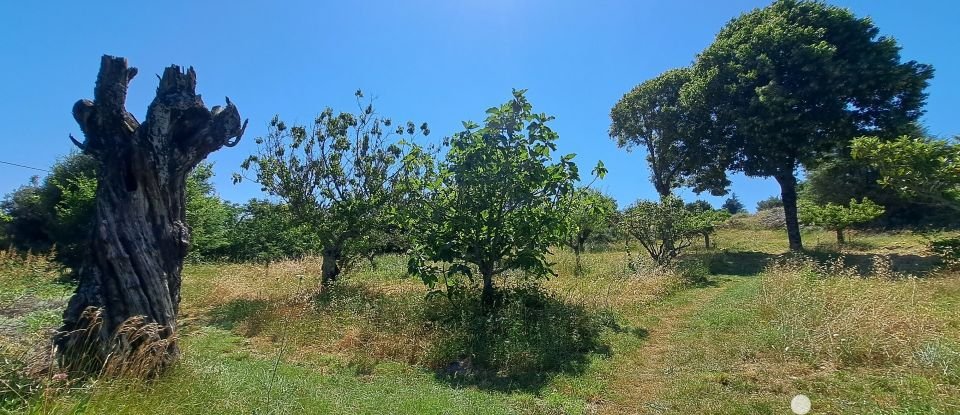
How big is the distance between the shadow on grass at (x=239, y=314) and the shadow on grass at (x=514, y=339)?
142 inches

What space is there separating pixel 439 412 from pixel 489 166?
4.84 m

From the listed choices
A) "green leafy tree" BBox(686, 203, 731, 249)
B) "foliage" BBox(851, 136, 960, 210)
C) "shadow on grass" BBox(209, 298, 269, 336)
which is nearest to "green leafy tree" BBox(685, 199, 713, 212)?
"green leafy tree" BBox(686, 203, 731, 249)

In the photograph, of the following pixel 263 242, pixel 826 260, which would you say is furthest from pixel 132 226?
pixel 263 242

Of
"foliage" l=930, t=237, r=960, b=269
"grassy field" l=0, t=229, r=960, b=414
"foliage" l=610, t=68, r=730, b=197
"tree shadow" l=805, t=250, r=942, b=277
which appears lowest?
"grassy field" l=0, t=229, r=960, b=414

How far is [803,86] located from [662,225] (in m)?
8.84

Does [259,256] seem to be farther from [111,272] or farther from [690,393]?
[690,393]

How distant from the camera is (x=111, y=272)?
483 cm

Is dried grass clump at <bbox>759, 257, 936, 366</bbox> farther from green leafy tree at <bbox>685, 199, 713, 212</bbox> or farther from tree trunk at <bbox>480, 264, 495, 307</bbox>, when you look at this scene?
green leafy tree at <bbox>685, 199, 713, 212</bbox>

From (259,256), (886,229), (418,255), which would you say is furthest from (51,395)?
(886,229)

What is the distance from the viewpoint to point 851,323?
6031 millimetres

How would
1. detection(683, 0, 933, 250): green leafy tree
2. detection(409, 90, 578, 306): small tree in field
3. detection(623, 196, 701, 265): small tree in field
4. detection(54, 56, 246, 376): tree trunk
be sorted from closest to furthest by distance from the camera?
1. detection(54, 56, 246, 376): tree trunk
2. detection(409, 90, 578, 306): small tree in field
3. detection(623, 196, 701, 265): small tree in field
4. detection(683, 0, 933, 250): green leafy tree

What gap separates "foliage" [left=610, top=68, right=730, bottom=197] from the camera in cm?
2284

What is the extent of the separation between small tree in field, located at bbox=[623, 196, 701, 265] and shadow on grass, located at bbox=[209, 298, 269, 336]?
43.0 ft

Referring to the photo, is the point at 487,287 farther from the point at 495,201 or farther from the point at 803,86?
the point at 803,86
